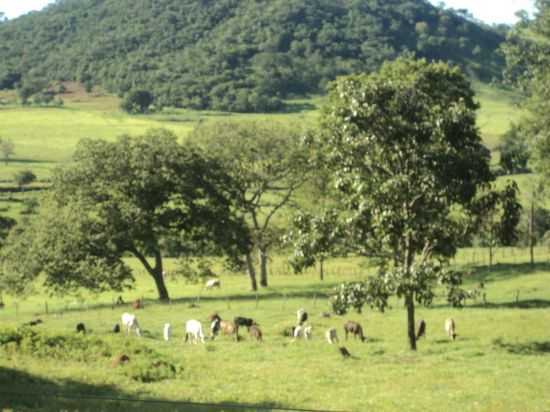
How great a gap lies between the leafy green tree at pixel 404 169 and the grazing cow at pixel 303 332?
739cm

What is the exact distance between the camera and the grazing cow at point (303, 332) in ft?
115

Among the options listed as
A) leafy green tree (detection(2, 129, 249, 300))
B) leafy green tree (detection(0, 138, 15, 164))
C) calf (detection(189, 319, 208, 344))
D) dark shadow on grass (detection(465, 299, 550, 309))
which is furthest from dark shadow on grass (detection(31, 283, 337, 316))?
leafy green tree (detection(0, 138, 15, 164))

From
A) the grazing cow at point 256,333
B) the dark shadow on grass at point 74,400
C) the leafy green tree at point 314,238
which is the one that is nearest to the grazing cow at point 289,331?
the grazing cow at point 256,333

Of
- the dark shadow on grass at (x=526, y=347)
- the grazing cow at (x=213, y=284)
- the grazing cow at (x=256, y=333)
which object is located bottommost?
the grazing cow at (x=213, y=284)

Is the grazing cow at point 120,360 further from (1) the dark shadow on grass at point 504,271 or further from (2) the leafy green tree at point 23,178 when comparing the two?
(2) the leafy green tree at point 23,178

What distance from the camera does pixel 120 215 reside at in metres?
51.5

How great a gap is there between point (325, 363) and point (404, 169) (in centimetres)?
807

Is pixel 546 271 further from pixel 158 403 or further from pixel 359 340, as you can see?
pixel 158 403

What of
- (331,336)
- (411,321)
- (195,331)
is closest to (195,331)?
(195,331)

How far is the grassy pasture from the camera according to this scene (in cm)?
2084

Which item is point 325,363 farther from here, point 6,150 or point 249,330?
point 6,150

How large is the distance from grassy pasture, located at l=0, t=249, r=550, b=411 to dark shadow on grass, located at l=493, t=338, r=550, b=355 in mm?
41

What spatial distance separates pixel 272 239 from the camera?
62875 mm

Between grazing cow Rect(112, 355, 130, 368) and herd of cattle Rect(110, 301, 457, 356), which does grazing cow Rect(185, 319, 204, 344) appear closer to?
herd of cattle Rect(110, 301, 457, 356)
